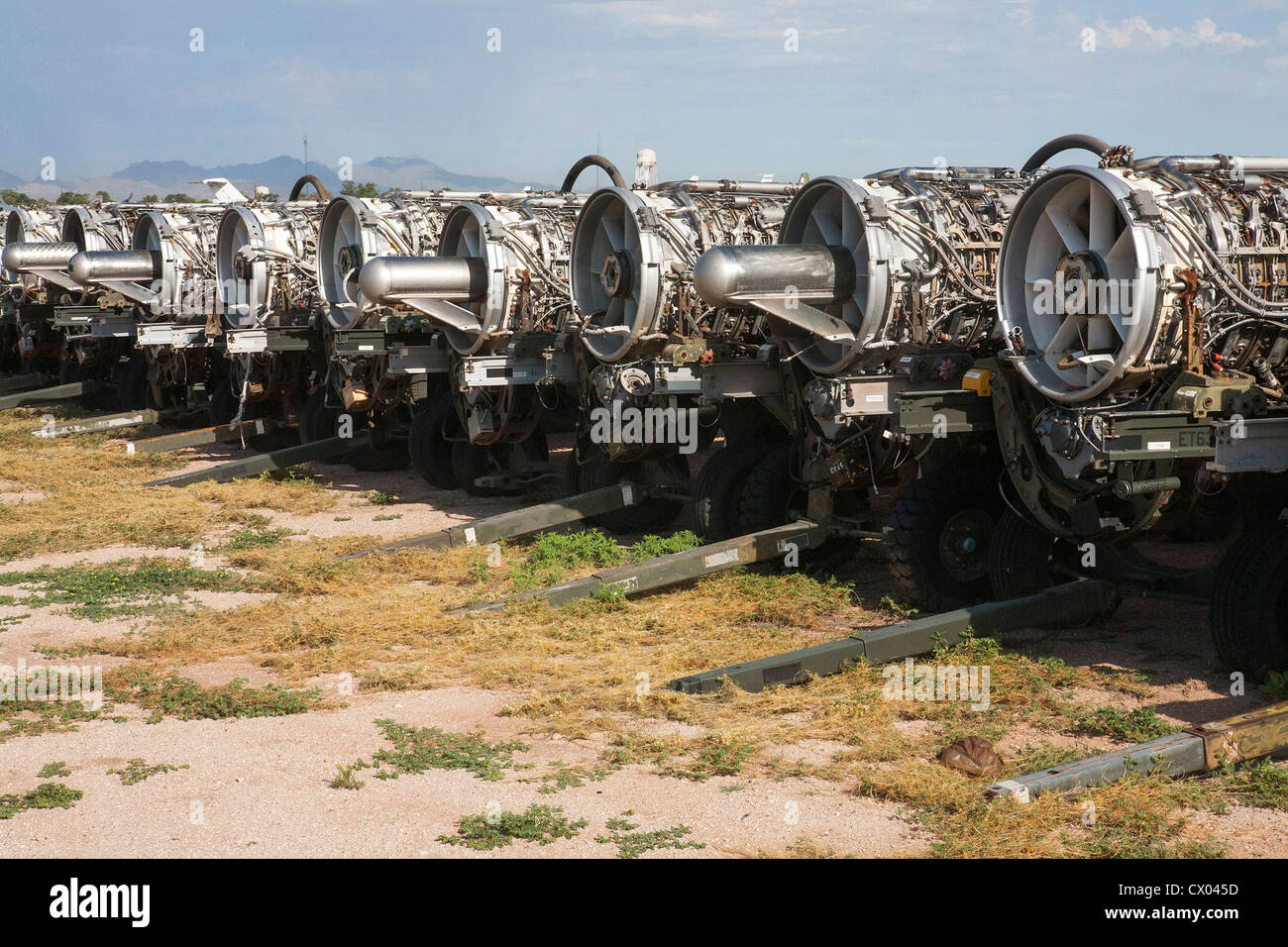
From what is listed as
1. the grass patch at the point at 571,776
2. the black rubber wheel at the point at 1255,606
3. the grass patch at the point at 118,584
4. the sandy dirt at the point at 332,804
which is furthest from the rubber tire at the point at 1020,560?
the grass patch at the point at 118,584

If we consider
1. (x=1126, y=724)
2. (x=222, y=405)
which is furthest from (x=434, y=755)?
(x=222, y=405)

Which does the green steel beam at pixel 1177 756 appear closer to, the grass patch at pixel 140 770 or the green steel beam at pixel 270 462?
the grass patch at pixel 140 770

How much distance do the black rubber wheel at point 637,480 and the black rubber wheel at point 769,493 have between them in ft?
4.56

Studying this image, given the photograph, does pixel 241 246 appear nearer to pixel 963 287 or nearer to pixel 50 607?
pixel 50 607

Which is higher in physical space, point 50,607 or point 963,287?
point 963,287

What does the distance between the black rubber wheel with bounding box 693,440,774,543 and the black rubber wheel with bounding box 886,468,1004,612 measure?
209 cm

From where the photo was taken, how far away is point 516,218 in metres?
14.3

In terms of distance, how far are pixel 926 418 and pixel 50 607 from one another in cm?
674

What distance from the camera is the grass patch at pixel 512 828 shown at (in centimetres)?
595

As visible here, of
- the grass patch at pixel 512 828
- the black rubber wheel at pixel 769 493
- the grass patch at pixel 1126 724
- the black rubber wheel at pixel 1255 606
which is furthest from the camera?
the black rubber wheel at pixel 769 493

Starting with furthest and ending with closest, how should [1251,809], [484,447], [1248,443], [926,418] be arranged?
[484,447] < [926,418] < [1248,443] < [1251,809]

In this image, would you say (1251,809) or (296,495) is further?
(296,495)

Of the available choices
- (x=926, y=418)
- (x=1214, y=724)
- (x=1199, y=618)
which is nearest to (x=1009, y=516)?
(x=926, y=418)

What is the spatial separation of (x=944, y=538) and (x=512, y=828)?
4.66 metres
